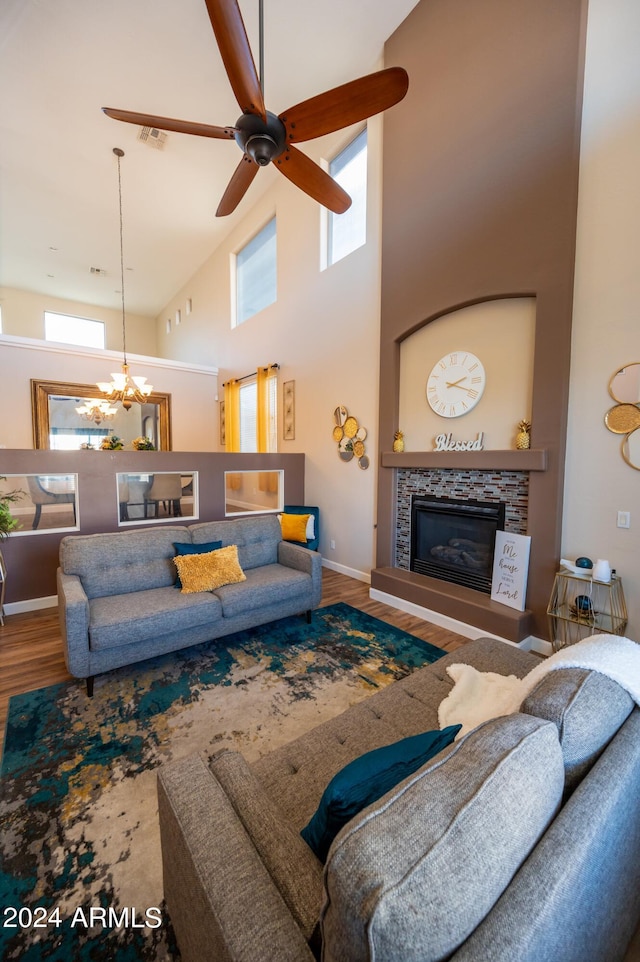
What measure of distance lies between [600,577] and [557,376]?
1.43 meters

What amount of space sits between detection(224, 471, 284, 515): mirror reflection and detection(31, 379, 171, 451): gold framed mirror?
285 cm

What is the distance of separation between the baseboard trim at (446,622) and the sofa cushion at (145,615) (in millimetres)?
1798

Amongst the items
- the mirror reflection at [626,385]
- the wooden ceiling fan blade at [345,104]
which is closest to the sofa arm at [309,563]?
the mirror reflection at [626,385]

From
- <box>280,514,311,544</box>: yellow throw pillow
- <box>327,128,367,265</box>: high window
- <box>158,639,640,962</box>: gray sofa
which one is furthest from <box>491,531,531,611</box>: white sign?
<box>327,128,367,265</box>: high window

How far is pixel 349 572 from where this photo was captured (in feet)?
15.5

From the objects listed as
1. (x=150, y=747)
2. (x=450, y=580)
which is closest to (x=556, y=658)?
(x=150, y=747)

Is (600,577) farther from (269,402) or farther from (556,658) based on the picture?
(269,402)

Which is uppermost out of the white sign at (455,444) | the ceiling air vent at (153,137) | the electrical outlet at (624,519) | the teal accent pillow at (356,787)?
the ceiling air vent at (153,137)

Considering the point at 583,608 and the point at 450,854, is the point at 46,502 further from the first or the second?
the point at 583,608

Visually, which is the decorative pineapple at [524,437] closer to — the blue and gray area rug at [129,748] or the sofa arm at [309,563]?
the blue and gray area rug at [129,748]

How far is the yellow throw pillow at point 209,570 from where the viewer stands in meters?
2.82

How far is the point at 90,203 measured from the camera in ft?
20.4

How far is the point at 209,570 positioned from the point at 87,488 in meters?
1.86

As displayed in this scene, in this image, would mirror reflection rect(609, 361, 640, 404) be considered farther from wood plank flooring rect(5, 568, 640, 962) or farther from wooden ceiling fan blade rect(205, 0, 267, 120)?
wooden ceiling fan blade rect(205, 0, 267, 120)
